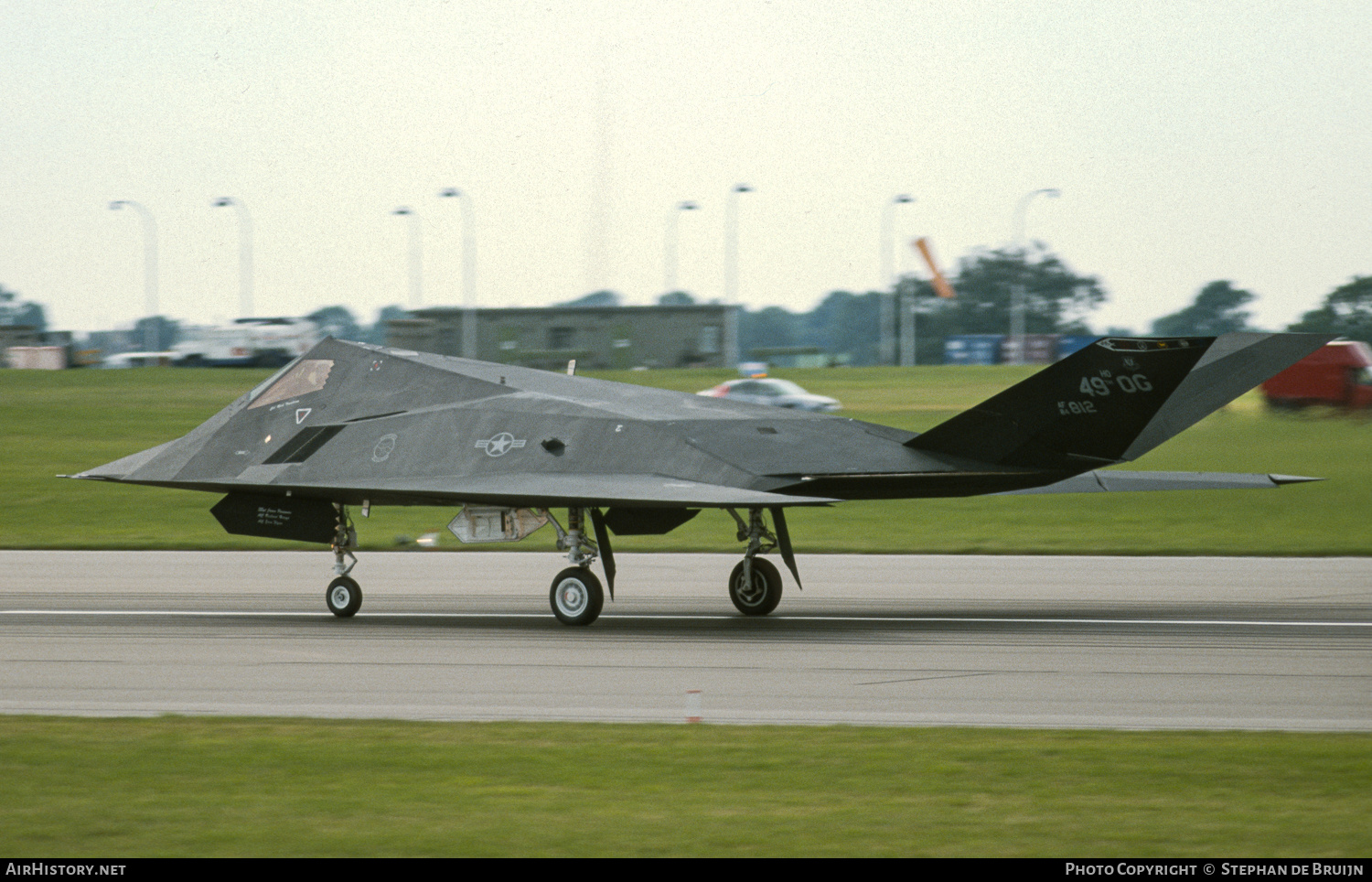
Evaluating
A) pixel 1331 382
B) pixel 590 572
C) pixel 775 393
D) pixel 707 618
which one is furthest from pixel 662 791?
pixel 775 393

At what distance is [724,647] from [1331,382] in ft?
76.5

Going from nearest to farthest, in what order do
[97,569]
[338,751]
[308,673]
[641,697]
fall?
1. [338,751]
2. [641,697]
3. [308,673]
4. [97,569]

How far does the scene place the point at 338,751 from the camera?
28.1ft

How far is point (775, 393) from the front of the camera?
147 ft

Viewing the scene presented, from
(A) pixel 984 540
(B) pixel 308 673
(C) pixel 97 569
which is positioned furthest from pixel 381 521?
(B) pixel 308 673

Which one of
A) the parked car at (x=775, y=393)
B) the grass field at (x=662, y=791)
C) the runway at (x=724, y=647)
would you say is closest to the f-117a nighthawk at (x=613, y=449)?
the runway at (x=724, y=647)

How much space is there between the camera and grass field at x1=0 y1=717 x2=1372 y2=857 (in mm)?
6547

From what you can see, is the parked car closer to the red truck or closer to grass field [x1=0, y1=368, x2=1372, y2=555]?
grass field [x1=0, y1=368, x2=1372, y2=555]

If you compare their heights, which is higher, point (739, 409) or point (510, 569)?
point (739, 409)

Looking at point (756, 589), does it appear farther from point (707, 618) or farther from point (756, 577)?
point (707, 618)

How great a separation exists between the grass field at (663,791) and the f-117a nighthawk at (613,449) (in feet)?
14.2

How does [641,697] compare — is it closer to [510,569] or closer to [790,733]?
[790,733]

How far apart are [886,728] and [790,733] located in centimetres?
65

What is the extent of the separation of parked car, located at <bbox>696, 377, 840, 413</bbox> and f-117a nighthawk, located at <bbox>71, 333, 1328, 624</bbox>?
2697cm
